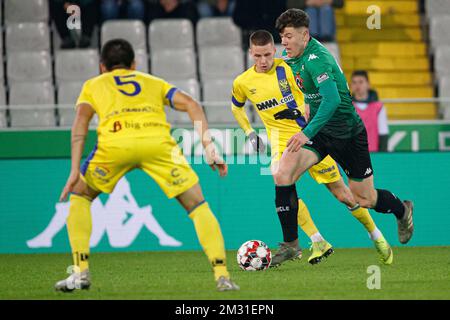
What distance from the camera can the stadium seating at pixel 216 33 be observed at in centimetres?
Result: 1442

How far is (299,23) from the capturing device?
8203mm

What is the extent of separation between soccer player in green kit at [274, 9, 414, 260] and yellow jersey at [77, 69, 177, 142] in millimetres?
1604

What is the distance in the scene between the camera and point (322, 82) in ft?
26.1

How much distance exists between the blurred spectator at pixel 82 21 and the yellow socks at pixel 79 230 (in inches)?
293

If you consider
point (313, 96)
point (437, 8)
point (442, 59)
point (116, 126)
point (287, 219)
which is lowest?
point (287, 219)

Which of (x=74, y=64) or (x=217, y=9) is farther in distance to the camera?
(x=217, y=9)

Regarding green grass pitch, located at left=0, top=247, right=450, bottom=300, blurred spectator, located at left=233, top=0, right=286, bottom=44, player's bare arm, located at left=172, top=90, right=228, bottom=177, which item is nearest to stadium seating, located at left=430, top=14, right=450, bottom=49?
blurred spectator, located at left=233, top=0, right=286, bottom=44

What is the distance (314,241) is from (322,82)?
1735 mm

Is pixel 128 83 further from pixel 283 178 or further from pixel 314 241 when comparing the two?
pixel 314 241

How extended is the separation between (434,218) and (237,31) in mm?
4736

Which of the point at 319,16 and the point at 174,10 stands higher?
the point at 174,10

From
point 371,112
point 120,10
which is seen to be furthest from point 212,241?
point 120,10
